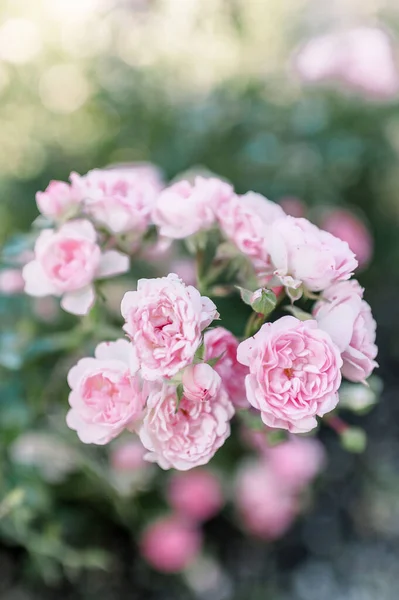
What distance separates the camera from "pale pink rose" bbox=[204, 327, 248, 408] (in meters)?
0.72

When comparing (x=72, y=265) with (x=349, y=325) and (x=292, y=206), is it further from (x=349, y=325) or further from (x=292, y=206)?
(x=292, y=206)

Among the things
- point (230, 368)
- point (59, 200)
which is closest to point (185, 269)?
point (59, 200)

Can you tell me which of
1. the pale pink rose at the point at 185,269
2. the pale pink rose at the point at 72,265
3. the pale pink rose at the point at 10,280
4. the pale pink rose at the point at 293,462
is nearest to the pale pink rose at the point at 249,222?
the pale pink rose at the point at 72,265

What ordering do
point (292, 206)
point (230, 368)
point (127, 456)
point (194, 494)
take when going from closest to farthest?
point (230, 368)
point (127, 456)
point (194, 494)
point (292, 206)

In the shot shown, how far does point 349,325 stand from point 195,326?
0.51 ft

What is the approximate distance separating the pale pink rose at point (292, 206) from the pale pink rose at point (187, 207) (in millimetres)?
840

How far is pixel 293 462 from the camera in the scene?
1.57 meters

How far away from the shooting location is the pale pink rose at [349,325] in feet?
2.25

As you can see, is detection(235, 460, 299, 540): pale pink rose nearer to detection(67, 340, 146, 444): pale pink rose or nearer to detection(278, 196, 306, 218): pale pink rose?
detection(278, 196, 306, 218): pale pink rose

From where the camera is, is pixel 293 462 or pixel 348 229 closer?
pixel 293 462

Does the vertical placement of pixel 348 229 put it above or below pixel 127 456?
above

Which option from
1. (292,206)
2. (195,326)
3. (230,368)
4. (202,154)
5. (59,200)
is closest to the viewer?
(195,326)

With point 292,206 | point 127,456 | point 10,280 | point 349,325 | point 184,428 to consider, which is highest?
point 349,325

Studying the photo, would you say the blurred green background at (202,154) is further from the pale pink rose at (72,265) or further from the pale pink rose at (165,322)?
the pale pink rose at (165,322)
